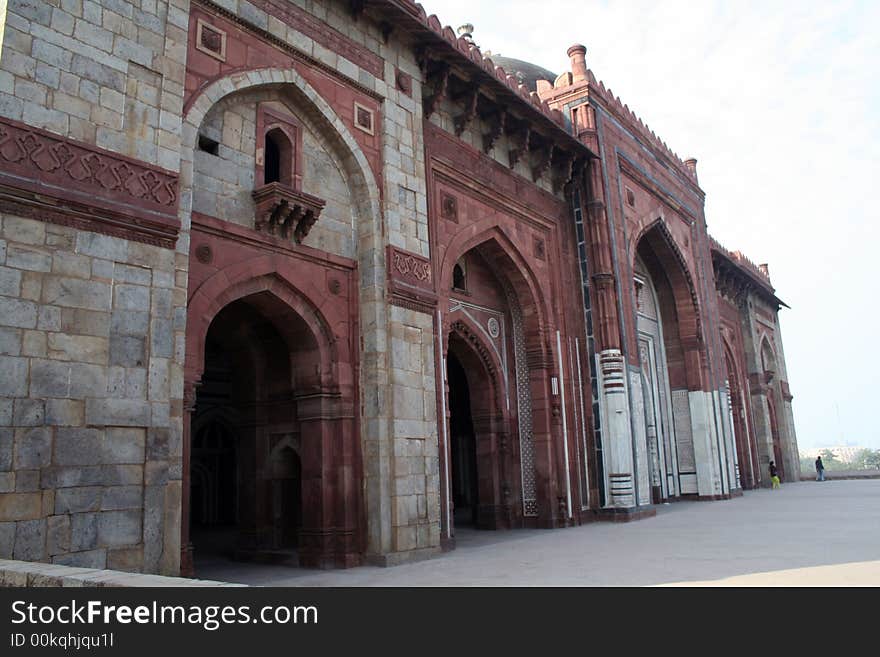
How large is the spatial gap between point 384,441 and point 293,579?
65.7 inches

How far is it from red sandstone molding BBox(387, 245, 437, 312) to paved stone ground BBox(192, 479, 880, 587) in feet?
9.26

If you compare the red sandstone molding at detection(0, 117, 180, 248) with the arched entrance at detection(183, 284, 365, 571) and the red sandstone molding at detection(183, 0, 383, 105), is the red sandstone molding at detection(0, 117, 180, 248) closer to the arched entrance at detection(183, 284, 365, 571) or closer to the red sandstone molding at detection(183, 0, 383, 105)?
the red sandstone molding at detection(183, 0, 383, 105)

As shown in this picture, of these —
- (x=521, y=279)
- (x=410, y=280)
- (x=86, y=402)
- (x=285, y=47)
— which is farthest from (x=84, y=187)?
(x=521, y=279)

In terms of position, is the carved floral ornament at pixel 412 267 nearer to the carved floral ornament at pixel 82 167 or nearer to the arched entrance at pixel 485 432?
the arched entrance at pixel 485 432

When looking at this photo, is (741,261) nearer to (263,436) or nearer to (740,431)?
(740,431)

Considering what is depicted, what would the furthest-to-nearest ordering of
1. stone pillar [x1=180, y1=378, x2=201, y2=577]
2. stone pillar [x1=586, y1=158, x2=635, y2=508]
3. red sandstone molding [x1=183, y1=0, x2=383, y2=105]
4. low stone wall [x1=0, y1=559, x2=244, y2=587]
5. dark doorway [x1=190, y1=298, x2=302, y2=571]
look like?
stone pillar [x1=586, y1=158, x2=635, y2=508]
dark doorway [x1=190, y1=298, x2=302, y2=571]
red sandstone molding [x1=183, y1=0, x2=383, y2=105]
stone pillar [x1=180, y1=378, x2=201, y2=577]
low stone wall [x1=0, y1=559, x2=244, y2=587]

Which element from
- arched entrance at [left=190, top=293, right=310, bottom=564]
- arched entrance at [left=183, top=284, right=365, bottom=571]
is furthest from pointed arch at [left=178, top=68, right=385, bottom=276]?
arched entrance at [left=190, top=293, right=310, bottom=564]

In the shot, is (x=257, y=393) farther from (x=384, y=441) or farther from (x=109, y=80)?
(x=109, y=80)

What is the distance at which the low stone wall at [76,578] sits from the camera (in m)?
2.89

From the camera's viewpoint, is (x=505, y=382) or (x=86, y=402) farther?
(x=505, y=382)

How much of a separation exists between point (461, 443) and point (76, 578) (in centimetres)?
1188

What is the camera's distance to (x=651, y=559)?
662 centimetres

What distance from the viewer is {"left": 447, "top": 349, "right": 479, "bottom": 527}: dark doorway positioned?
1407 cm
